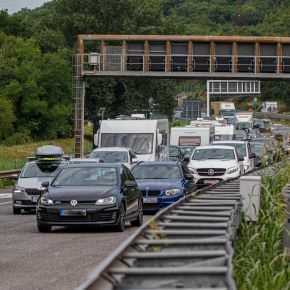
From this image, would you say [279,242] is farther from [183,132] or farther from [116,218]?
[183,132]

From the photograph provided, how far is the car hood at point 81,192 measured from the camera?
858 inches

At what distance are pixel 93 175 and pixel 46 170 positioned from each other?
8.54 metres

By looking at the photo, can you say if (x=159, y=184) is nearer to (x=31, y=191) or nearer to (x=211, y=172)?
(x=31, y=191)

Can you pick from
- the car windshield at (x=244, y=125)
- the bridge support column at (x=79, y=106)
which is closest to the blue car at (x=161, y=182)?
the bridge support column at (x=79, y=106)

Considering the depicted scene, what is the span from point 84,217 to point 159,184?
6964 mm

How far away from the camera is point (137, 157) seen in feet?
137

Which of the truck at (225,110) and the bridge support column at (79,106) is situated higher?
the bridge support column at (79,106)

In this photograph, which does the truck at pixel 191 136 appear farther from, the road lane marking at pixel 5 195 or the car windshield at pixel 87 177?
the car windshield at pixel 87 177

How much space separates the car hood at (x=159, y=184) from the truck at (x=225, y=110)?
97.8 metres

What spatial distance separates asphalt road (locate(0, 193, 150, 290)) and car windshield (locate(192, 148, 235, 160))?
13870 millimetres

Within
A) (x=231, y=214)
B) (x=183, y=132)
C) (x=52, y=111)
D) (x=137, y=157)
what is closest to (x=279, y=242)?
(x=231, y=214)

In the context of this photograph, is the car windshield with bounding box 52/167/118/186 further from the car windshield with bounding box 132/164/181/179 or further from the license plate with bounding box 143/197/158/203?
the car windshield with bounding box 132/164/181/179

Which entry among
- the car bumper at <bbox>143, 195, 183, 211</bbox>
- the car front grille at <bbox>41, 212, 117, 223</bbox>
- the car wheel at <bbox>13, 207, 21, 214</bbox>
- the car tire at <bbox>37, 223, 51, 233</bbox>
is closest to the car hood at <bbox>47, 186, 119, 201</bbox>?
the car front grille at <bbox>41, 212, 117, 223</bbox>

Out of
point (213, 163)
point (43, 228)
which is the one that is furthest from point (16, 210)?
point (213, 163)
